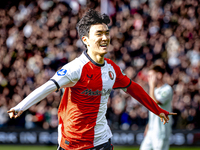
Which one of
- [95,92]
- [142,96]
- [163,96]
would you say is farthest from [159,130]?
[95,92]

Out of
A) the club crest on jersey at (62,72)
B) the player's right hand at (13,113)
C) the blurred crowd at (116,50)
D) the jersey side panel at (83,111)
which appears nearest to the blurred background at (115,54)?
the blurred crowd at (116,50)

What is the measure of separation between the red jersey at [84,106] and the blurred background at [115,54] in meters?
5.21

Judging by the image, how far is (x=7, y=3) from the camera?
1176cm

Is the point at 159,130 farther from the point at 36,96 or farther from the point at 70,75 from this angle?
the point at 36,96

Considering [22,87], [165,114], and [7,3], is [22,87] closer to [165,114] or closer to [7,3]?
[7,3]

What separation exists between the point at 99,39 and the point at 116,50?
6713 mm

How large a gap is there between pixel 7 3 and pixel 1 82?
145 inches

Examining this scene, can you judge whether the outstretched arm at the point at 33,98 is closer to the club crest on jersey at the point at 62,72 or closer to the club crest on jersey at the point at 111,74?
the club crest on jersey at the point at 62,72

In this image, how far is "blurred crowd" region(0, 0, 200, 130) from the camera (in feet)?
28.9

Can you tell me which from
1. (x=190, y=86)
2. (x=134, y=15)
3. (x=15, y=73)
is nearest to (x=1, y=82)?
(x=15, y=73)

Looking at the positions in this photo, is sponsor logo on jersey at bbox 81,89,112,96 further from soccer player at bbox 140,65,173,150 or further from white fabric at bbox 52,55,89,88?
soccer player at bbox 140,65,173,150

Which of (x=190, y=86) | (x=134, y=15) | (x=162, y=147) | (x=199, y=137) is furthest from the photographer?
(x=134, y=15)

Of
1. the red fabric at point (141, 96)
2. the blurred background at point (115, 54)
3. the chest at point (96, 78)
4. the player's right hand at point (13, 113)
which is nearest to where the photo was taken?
the player's right hand at point (13, 113)

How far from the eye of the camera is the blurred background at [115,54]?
28.5 ft
